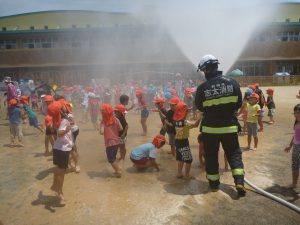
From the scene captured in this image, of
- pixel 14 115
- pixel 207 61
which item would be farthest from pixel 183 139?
pixel 14 115

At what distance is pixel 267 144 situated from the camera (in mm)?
8172

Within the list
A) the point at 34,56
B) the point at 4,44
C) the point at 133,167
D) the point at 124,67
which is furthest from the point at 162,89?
the point at 4,44

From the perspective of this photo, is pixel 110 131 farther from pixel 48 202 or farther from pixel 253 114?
pixel 253 114

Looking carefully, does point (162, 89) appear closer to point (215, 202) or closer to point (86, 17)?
point (215, 202)

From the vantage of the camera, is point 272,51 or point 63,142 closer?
point 63,142

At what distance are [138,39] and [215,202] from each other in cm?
2673

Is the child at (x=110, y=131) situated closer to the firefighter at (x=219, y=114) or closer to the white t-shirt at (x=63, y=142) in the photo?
the white t-shirt at (x=63, y=142)

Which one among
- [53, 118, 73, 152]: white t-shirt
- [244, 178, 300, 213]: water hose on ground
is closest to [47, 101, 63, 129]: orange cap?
[53, 118, 73, 152]: white t-shirt

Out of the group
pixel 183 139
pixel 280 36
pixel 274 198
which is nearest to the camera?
pixel 274 198

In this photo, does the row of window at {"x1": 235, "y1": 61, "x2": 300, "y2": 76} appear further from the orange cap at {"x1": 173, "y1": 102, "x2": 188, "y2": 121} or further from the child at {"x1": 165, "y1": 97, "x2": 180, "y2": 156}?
the orange cap at {"x1": 173, "y1": 102, "x2": 188, "y2": 121}

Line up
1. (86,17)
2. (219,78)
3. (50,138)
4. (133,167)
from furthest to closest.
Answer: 1. (86,17)
2. (50,138)
3. (133,167)
4. (219,78)

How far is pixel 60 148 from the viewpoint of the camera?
475cm

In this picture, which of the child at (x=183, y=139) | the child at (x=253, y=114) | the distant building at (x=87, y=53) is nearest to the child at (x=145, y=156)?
the child at (x=183, y=139)

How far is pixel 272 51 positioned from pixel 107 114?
32.9m
